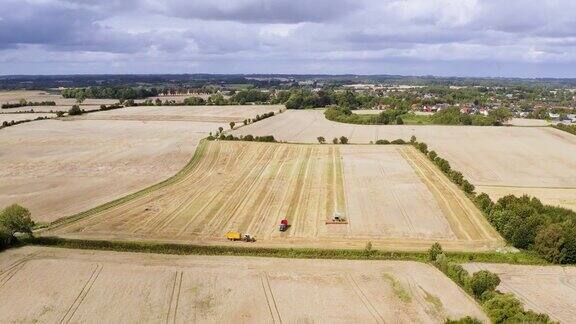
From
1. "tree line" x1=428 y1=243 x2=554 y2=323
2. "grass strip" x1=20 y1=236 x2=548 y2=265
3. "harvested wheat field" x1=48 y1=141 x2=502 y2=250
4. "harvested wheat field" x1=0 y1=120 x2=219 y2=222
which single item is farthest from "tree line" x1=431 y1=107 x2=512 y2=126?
"tree line" x1=428 y1=243 x2=554 y2=323

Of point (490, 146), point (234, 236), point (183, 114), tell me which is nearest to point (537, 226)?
point (234, 236)

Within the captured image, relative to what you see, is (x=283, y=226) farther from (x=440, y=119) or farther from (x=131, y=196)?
(x=440, y=119)

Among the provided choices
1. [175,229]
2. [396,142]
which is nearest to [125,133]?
[396,142]

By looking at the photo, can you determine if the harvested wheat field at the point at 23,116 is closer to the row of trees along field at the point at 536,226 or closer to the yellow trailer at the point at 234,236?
the yellow trailer at the point at 234,236

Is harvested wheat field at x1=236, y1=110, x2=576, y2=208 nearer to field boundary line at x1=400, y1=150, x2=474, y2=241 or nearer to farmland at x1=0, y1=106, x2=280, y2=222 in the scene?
field boundary line at x1=400, y1=150, x2=474, y2=241

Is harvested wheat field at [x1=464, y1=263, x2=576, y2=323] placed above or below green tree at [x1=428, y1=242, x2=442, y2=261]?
below
